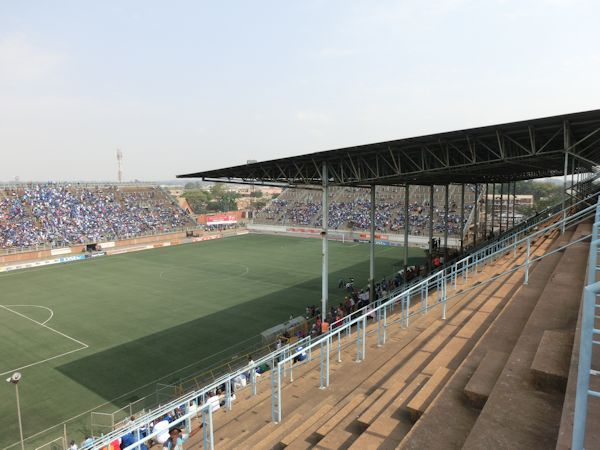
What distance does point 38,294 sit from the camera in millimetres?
29094

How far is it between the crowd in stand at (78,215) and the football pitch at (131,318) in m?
7.63

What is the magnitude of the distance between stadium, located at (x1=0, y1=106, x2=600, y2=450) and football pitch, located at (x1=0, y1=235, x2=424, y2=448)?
5.4 inches

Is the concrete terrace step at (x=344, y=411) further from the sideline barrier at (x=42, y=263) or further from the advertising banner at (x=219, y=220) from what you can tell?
the advertising banner at (x=219, y=220)

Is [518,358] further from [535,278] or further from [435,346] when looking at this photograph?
[535,278]

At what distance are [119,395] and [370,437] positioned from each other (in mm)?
12338

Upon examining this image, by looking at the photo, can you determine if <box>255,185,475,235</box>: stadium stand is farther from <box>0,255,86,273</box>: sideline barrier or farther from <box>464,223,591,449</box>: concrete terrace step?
<box>464,223,591,449</box>: concrete terrace step

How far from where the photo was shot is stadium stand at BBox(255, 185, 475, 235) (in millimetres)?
55375

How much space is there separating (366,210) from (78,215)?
39.8 metres

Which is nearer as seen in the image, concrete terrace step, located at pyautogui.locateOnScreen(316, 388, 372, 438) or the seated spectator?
concrete terrace step, located at pyautogui.locateOnScreen(316, 388, 372, 438)

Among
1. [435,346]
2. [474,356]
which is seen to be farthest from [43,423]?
[474,356]

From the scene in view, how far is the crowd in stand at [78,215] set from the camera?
4609 cm

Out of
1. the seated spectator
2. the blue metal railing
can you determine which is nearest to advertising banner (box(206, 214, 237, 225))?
the seated spectator

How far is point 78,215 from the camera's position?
5234cm

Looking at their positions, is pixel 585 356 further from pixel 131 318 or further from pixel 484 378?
pixel 131 318
